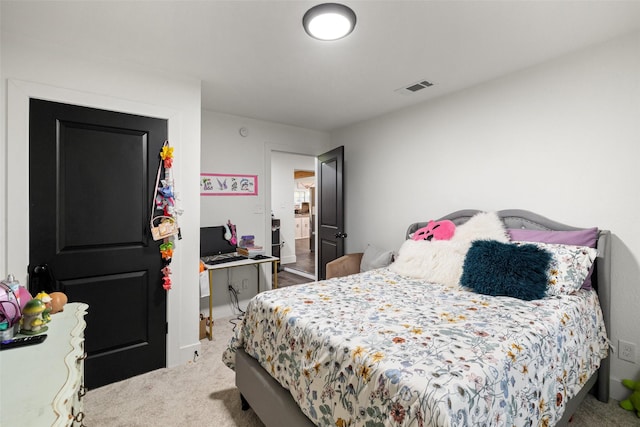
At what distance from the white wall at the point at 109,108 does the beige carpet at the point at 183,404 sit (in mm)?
287

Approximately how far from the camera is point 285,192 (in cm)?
696

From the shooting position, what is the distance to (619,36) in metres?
2.05

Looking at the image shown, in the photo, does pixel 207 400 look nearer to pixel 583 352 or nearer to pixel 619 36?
pixel 583 352

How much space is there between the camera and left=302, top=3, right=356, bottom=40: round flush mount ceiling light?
170 cm

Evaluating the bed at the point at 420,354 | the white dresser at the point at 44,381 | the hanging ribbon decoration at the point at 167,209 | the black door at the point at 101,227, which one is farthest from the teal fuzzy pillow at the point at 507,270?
the black door at the point at 101,227

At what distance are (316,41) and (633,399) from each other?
313 cm

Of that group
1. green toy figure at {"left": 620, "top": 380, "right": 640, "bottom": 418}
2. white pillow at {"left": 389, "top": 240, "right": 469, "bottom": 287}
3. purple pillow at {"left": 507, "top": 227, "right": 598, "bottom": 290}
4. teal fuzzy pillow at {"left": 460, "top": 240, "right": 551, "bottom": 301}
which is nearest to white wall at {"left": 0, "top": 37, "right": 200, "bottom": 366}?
white pillow at {"left": 389, "top": 240, "right": 469, "bottom": 287}

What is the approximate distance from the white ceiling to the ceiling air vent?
0.23ft

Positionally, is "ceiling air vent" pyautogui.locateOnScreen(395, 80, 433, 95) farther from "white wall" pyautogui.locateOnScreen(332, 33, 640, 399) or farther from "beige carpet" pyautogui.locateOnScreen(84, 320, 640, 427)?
"beige carpet" pyautogui.locateOnScreen(84, 320, 640, 427)

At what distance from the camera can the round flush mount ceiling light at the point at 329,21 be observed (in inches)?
67.0

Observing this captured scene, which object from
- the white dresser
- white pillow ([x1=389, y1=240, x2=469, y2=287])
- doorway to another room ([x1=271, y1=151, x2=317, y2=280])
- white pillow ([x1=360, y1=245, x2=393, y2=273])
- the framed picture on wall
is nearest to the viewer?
the white dresser

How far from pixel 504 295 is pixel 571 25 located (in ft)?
5.88

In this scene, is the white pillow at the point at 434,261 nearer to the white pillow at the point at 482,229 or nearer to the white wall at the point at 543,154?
the white pillow at the point at 482,229

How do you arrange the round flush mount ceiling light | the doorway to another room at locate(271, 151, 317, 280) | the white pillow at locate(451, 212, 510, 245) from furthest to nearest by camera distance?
the doorway to another room at locate(271, 151, 317, 280) → the white pillow at locate(451, 212, 510, 245) → the round flush mount ceiling light
